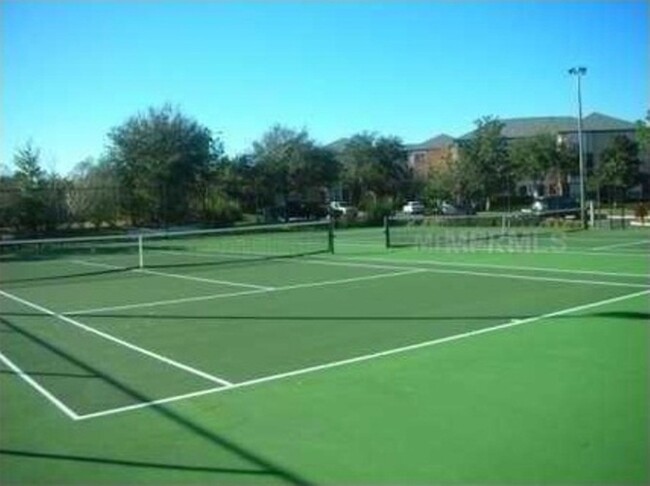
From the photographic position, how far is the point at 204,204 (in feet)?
171

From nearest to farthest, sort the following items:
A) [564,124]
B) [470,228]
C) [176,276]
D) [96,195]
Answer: [176,276] → [470,228] → [96,195] → [564,124]

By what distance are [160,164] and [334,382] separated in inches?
1656

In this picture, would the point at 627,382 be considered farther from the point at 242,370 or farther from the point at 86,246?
the point at 86,246

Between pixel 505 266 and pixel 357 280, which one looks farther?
pixel 505 266

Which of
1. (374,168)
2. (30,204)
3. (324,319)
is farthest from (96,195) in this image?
(324,319)

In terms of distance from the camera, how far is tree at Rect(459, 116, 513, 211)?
61469 mm

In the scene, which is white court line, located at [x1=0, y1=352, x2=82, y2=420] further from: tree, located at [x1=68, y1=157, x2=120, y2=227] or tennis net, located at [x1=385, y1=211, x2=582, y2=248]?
tree, located at [x1=68, y1=157, x2=120, y2=227]

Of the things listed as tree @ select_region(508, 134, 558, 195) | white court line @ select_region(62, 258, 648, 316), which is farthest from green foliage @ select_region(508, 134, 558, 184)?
white court line @ select_region(62, 258, 648, 316)

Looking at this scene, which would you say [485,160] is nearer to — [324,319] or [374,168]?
[374,168]

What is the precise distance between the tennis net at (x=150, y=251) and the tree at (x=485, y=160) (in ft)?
73.0

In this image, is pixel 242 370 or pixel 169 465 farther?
pixel 242 370

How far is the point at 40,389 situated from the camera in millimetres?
9375

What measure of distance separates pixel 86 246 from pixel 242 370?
28.0 metres

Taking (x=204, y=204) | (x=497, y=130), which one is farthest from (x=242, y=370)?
(x=497, y=130)
